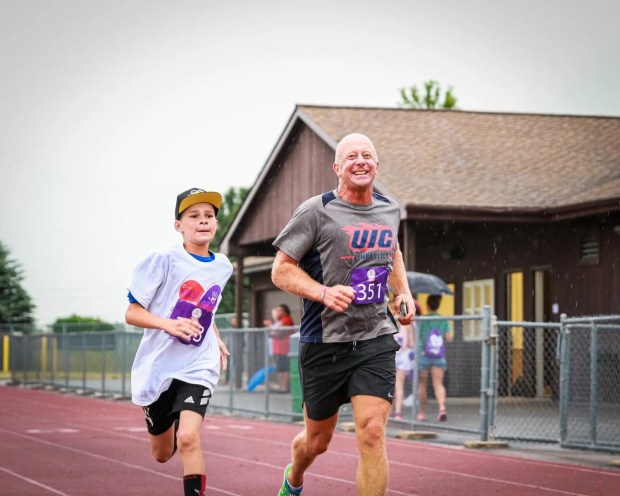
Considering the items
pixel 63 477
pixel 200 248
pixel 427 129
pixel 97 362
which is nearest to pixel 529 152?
pixel 427 129

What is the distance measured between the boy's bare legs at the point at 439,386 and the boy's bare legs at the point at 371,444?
9304 mm

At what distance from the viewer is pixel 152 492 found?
9.95m

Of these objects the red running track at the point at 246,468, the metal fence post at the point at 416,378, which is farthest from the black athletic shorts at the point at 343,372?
the metal fence post at the point at 416,378

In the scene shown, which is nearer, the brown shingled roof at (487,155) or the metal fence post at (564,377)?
the metal fence post at (564,377)

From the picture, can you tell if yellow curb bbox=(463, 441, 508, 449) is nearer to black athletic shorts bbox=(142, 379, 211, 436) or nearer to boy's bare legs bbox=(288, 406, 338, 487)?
boy's bare legs bbox=(288, 406, 338, 487)

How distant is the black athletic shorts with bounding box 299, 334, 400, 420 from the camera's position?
23.2 ft

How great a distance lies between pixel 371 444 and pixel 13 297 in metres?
58.5

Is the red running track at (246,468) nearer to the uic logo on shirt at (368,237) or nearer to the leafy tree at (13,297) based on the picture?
the uic logo on shirt at (368,237)

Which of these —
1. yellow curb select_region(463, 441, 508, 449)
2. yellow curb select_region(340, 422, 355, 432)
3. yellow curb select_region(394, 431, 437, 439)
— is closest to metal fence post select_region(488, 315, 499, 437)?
yellow curb select_region(463, 441, 508, 449)

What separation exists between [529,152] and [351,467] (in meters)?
16.2

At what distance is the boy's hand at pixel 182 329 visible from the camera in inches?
274

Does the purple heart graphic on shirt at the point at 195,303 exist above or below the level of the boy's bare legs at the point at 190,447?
above

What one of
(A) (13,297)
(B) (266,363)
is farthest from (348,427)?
(A) (13,297)

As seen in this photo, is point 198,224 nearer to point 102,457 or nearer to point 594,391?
point 102,457
